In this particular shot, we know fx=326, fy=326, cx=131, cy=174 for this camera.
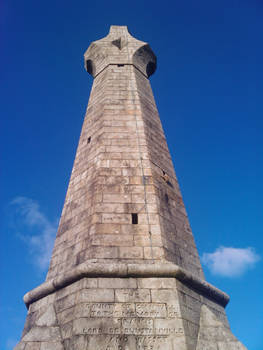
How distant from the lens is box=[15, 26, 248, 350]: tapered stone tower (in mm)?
5219

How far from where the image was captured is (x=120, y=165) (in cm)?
781

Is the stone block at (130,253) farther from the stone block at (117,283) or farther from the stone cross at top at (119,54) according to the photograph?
the stone cross at top at (119,54)

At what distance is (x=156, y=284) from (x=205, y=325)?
46.4 inches

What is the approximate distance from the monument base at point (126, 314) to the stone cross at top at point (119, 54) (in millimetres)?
8092

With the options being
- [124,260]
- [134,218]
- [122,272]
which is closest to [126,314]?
[122,272]

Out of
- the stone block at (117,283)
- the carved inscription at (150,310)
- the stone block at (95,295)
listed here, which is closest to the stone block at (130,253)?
the stone block at (117,283)

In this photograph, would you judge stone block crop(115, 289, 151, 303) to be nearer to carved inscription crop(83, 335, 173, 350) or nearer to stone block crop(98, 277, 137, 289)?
stone block crop(98, 277, 137, 289)

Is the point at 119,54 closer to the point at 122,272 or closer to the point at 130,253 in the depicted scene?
the point at 130,253

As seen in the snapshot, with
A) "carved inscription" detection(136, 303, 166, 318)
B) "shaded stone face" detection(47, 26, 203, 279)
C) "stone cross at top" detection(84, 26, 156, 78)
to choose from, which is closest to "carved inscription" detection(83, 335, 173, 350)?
"carved inscription" detection(136, 303, 166, 318)

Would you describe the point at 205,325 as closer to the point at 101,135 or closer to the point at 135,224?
the point at 135,224

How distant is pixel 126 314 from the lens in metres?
5.29

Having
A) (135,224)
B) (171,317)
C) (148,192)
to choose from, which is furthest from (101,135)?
(171,317)

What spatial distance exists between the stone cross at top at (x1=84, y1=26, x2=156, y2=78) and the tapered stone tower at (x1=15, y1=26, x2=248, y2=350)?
2543 millimetres

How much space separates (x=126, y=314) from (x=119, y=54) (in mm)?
9573
